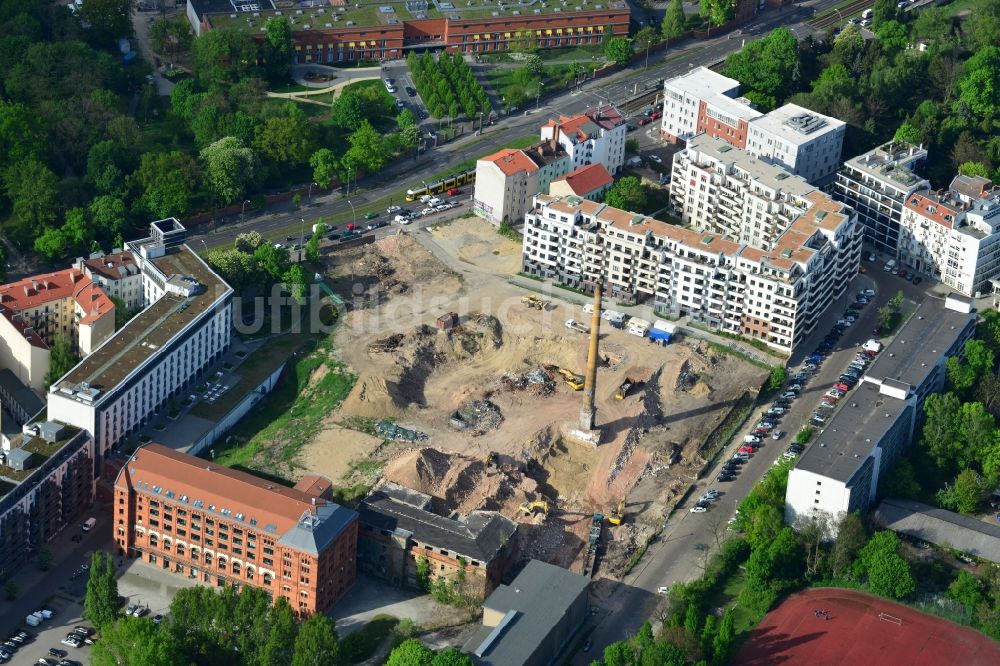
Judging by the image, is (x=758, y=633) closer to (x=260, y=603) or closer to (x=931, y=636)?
(x=931, y=636)

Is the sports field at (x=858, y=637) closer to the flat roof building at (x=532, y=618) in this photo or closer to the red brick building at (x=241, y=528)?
the flat roof building at (x=532, y=618)

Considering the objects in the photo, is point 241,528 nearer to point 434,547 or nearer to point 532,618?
point 434,547

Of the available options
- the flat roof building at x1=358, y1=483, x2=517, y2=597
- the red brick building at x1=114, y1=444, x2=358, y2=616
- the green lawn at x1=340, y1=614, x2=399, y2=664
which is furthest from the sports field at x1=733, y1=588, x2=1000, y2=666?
the red brick building at x1=114, y1=444, x2=358, y2=616

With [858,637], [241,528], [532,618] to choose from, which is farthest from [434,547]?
[858,637]

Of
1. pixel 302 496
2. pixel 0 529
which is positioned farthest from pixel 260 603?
pixel 0 529

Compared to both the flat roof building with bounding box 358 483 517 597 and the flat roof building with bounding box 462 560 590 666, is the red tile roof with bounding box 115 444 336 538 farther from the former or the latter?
the flat roof building with bounding box 462 560 590 666
